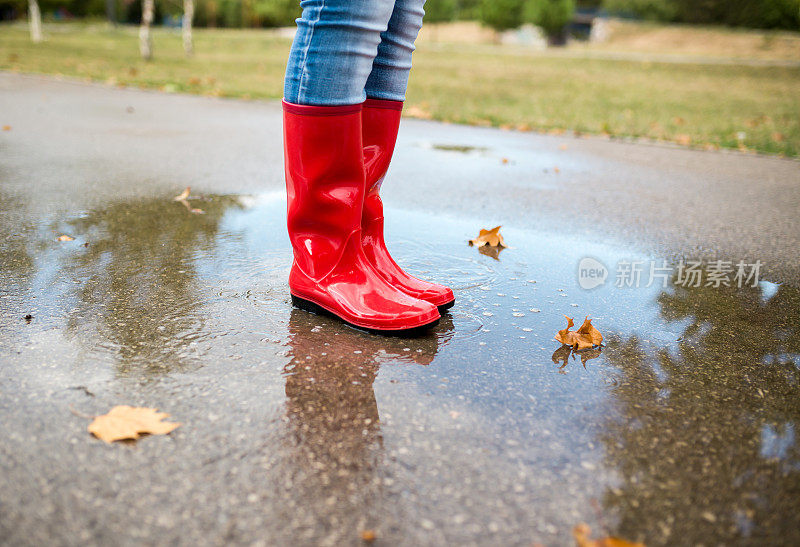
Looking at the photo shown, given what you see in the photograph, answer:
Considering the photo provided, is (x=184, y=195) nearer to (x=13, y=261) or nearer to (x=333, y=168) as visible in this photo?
(x=13, y=261)

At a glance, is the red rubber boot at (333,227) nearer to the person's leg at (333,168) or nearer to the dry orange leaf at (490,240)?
the person's leg at (333,168)

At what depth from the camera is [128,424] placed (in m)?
1.31

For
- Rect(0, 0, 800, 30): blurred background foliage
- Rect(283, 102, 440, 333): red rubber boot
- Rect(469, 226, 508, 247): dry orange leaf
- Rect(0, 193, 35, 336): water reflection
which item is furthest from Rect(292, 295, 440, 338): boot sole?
Rect(0, 0, 800, 30): blurred background foliage

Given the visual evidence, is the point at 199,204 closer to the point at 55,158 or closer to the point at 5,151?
the point at 55,158

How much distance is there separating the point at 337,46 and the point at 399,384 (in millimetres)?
799

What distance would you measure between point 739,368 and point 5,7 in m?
35.7

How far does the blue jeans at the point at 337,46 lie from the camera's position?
156 cm

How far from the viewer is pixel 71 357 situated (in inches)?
61.4

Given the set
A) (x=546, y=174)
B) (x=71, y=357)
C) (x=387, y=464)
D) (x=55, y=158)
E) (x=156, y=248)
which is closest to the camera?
(x=387, y=464)

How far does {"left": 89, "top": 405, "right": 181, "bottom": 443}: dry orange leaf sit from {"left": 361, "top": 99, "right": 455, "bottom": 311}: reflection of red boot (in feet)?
2.55

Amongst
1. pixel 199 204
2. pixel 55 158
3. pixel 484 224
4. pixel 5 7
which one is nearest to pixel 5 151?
pixel 55 158

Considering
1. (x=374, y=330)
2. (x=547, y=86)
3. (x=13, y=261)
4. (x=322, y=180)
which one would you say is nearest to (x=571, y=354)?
(x=374, y=330)

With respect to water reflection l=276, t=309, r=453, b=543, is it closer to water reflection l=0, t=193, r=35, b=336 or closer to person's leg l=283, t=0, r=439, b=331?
person's leg l=283, t=0, r=439, b=331

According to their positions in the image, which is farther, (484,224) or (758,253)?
(484,224)
